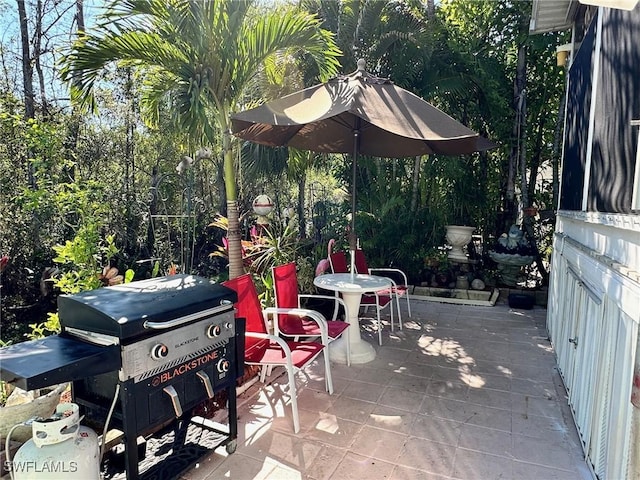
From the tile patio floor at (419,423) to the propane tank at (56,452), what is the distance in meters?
0.75

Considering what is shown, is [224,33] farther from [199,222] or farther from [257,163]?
[199,222]

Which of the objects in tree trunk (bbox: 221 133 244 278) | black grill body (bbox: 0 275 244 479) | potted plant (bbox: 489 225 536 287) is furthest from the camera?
potted plant (bbox: 489 225 536 287)

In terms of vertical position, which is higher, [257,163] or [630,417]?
[257,163]

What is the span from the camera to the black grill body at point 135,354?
5.62 feet

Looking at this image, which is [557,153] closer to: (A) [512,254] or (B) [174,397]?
(A) [512,254]

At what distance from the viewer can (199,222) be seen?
869 centimetres

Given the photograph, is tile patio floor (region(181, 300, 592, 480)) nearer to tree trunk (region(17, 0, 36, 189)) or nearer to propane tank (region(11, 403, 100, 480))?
propane tank (region(11, 403, 100, 480))

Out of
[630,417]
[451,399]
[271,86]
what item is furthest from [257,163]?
[630,417]

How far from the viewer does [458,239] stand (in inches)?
267

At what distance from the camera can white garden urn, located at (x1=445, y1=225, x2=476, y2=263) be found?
6750 mm

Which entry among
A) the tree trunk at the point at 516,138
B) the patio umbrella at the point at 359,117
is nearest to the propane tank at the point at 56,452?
the patio umbrella at the point at 359,117

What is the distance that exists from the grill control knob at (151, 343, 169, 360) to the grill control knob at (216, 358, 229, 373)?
1.32ft

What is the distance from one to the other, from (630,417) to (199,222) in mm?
8020

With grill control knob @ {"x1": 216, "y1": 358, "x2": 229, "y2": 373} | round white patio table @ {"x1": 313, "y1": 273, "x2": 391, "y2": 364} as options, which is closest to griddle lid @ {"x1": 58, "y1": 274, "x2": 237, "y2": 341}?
grill control knob @ {"x1": 216, "y1": 358, "x2": 229, "y2": 373}
